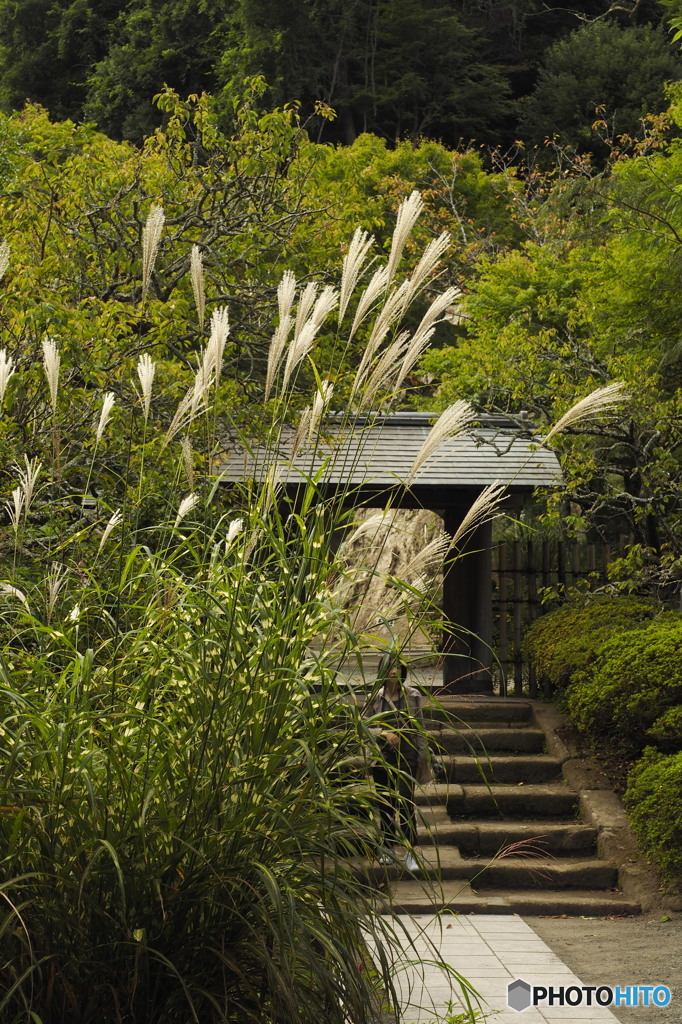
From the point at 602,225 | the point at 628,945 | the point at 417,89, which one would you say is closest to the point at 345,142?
the point at 417,89

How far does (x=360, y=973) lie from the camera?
8.21 feet

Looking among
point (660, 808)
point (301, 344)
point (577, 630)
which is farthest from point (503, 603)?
point (301, 344)

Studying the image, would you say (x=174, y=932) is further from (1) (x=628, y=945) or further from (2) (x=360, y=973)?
(1) (x=628, y=945)

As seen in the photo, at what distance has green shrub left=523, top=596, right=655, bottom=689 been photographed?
922 cm

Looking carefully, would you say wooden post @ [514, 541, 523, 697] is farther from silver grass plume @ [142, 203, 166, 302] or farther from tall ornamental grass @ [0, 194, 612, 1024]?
silver grass plume @ [142, 203, 166, 302]

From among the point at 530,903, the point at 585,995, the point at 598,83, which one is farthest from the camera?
the point at 598,83

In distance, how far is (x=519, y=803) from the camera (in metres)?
8.94

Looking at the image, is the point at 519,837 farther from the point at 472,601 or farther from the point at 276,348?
the point at 276,348

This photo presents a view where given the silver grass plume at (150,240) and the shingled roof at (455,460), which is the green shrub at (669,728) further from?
the silver grass plume at (150,240)

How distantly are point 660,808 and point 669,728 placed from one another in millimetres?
579

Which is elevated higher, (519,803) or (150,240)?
(150,240)

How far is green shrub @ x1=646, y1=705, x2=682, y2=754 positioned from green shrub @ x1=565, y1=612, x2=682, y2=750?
6.1 inches

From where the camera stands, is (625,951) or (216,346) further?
(625,951)

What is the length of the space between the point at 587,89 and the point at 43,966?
82.0 ft
